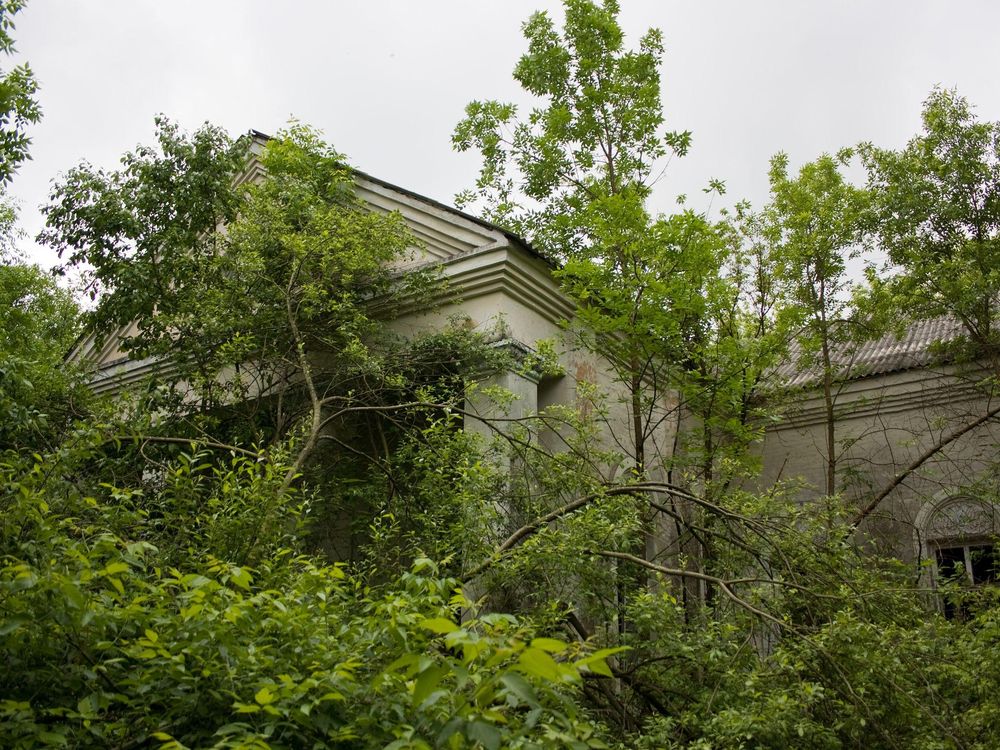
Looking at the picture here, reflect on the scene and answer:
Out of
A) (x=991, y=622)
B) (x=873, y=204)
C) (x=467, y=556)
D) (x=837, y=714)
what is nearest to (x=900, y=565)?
(x=991, y=622)

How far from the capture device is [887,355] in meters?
12.3

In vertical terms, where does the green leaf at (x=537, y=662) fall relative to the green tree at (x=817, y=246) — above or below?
below

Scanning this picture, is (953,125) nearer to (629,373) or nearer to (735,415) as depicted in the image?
(735,415)

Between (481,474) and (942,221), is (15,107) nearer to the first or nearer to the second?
(481,474)

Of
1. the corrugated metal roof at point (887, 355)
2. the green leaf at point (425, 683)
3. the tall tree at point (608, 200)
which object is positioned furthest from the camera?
the corrugated metal roof at point (887, 355)

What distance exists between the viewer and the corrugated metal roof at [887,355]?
38.0 feet

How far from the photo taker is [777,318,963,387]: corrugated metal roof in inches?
456

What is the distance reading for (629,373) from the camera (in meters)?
8.71

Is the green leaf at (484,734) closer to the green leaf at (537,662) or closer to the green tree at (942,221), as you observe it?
the green leaf at (537,662)

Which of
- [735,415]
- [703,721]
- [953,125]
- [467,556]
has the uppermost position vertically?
[953,125]

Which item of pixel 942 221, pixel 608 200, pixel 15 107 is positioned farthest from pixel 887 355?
pixel 15 107

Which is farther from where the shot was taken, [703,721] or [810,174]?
[810,174]

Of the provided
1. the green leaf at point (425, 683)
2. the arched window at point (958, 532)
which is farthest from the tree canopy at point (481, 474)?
the arched window at point (958, 532)

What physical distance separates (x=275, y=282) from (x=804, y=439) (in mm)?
7858
